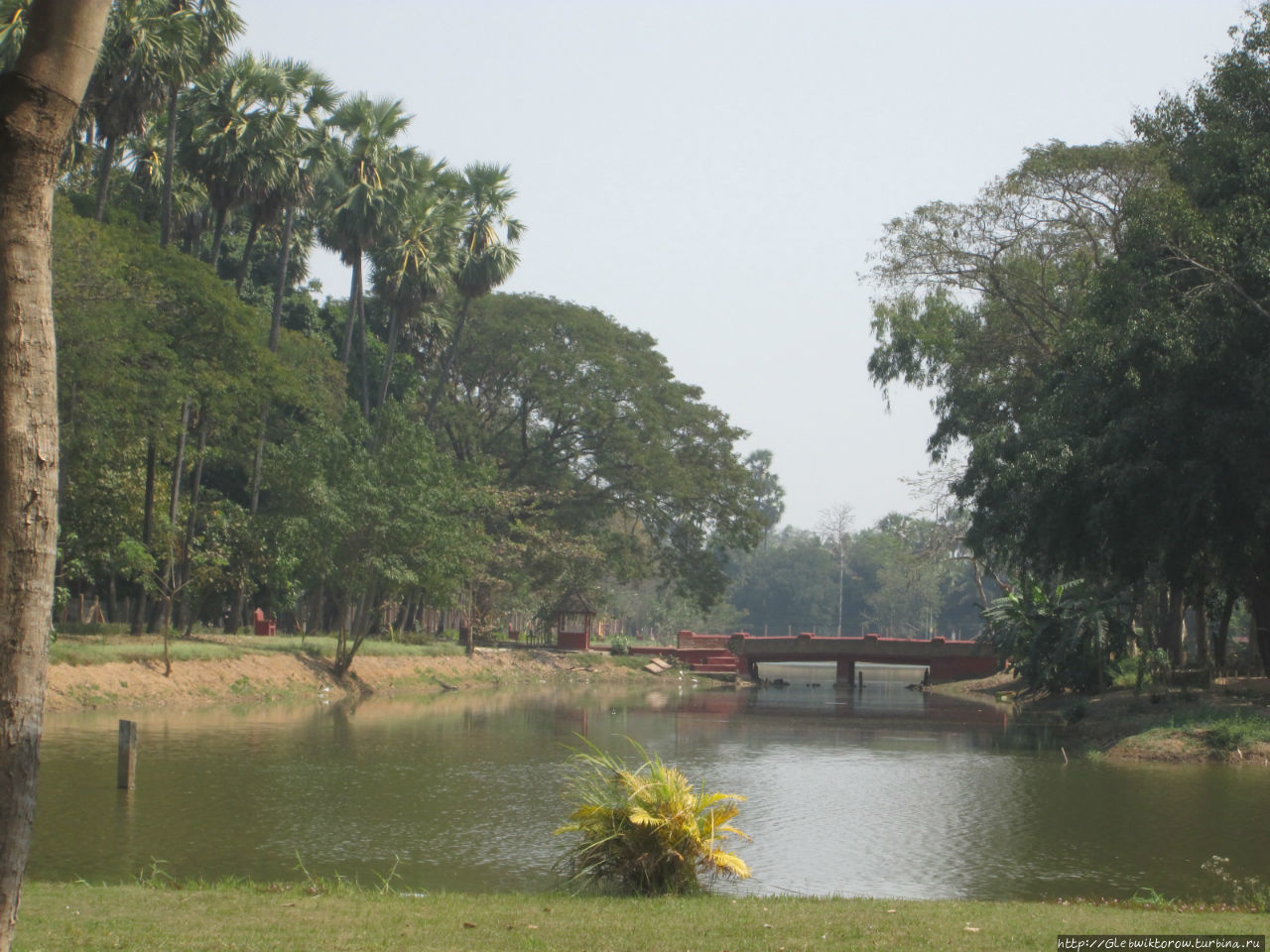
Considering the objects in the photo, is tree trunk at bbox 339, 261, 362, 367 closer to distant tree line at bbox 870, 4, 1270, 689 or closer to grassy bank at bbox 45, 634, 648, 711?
grassy bank at bbox 45, 634, 648, 711

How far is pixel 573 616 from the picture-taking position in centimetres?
6475

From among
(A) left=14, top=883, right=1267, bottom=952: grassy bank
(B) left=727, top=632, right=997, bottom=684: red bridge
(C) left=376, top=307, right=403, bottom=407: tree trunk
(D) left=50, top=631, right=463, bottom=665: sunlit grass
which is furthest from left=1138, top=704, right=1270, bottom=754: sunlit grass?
(C) left=376, top=307, right=403, bottom=407: tree trunk

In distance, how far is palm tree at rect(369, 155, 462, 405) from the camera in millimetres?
51188

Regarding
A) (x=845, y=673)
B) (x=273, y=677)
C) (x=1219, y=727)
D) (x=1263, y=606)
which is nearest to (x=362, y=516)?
(x=273, y=677)

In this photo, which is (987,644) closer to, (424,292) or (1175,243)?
(424,292)

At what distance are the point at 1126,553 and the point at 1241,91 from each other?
9.94 meters

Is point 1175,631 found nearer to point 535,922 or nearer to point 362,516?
point 362,516

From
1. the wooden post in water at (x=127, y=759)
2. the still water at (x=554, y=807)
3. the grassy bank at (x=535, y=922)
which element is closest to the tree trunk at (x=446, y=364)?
the still water at (x=554, y=807)

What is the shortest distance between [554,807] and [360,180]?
36390 mm

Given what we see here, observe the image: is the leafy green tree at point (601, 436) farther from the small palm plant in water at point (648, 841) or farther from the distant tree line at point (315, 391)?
the small palm plant in water at point (648, 841)

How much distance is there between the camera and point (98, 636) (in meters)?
35.5

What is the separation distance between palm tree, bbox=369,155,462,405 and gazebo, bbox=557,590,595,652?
1634 centimetres

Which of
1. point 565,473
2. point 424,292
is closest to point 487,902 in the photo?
point 424,292

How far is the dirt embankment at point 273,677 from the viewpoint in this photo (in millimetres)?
30219
